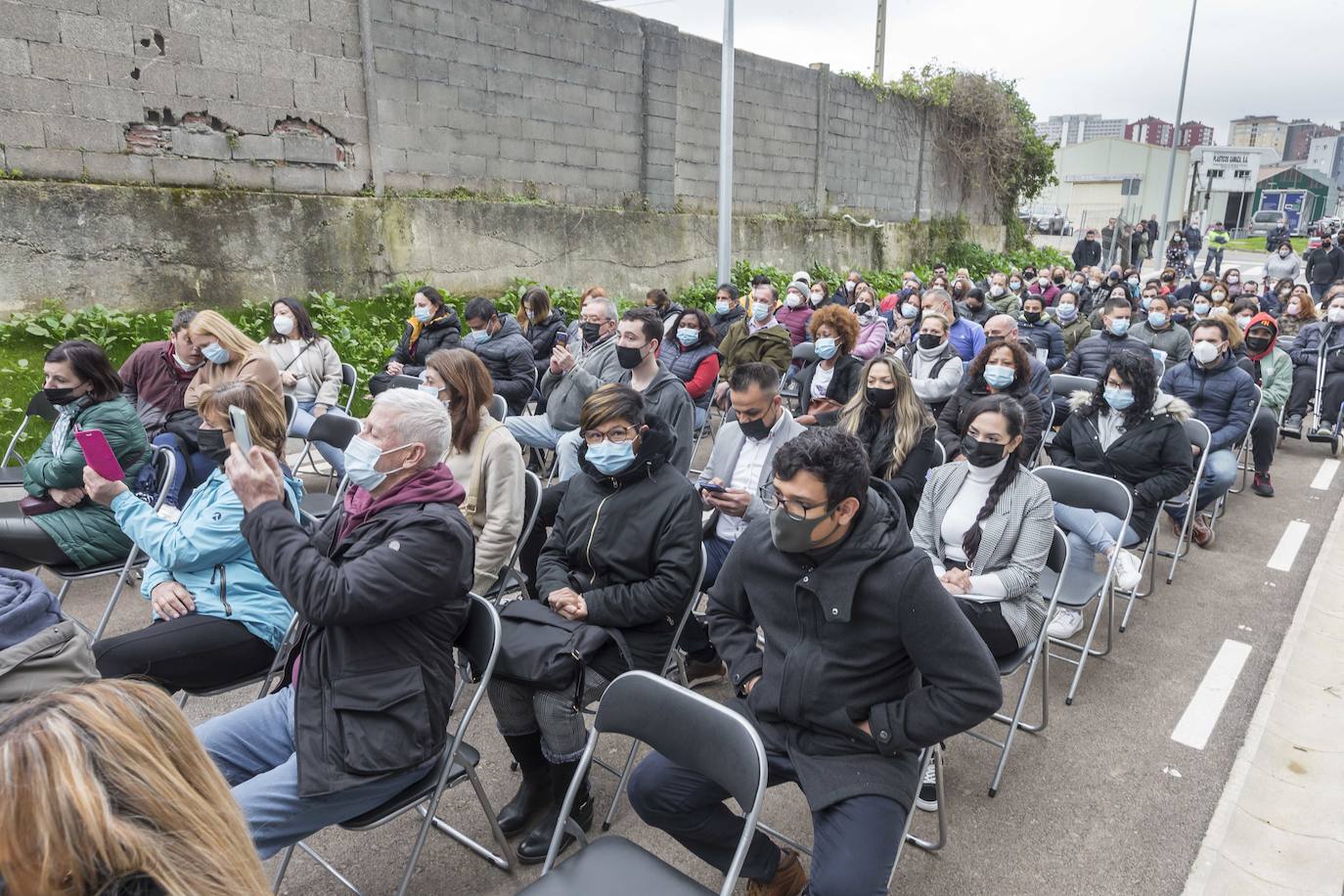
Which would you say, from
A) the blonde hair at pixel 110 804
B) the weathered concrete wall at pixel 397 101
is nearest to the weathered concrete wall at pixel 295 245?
the weathered concrete wall at pixel 397 101

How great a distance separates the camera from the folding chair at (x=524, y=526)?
3.55 meters

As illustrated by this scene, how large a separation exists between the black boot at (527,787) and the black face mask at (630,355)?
2433 mm

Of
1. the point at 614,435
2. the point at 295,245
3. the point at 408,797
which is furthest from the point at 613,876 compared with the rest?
the point at 295,245

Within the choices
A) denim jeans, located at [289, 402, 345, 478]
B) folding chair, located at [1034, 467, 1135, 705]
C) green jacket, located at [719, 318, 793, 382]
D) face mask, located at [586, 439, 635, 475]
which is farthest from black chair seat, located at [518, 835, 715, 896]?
green jacket, located at [719, 318, 793, 382]

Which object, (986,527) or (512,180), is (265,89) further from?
(986,527)

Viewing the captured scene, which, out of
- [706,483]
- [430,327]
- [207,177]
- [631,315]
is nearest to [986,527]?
[706,483]

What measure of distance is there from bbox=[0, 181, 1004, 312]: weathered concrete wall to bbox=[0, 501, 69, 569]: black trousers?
160 inches

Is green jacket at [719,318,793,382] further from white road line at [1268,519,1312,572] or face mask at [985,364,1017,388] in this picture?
white road line at [1268,519,1312,572]

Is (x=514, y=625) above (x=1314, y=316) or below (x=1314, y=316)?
below

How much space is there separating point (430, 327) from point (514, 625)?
4591mm

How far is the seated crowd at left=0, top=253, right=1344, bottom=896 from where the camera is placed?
126cm

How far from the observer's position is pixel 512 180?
1029 cm

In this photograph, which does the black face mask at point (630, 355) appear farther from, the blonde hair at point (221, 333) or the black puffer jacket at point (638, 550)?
the blonde hair at point (221, 333)

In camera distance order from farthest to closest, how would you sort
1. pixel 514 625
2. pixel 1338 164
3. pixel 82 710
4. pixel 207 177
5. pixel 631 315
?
pixel 1338 164
pixel 207 177
pixel 631 315
pixel 514 625
pixel 82 710
